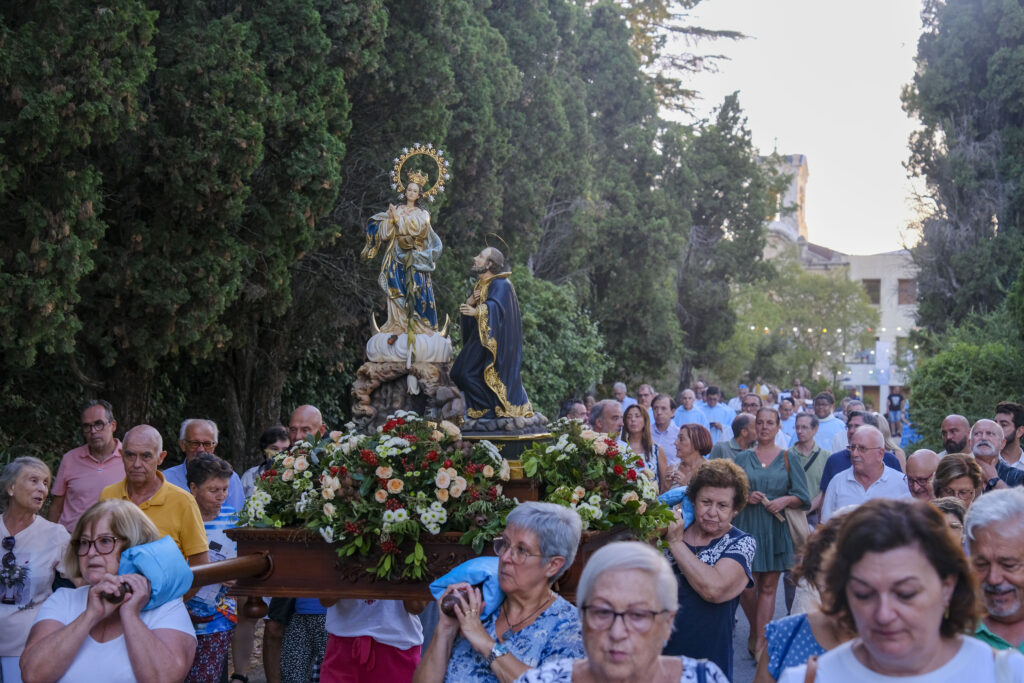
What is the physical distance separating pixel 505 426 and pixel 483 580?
3.05m

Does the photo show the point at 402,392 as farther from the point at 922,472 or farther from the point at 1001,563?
the point at 1001,563

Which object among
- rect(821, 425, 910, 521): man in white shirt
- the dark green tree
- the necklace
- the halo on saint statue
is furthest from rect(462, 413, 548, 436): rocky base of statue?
the dark green tree

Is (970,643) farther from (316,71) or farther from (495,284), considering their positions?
(316,71)

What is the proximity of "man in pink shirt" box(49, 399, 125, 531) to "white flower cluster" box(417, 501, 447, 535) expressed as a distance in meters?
3.35

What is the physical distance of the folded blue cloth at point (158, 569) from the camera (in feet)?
14.2

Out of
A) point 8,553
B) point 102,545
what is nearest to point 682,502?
point 102,545

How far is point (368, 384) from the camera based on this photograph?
992 centimetres

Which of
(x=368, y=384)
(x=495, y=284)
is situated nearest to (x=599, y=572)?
(x=495, y=284)

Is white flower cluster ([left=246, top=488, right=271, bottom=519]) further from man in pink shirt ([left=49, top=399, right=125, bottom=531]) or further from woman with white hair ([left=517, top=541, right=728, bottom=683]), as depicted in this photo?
woman with white hair ([left=517, top=541, right=728, bottom=683])

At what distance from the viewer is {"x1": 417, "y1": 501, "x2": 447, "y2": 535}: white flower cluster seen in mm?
5496

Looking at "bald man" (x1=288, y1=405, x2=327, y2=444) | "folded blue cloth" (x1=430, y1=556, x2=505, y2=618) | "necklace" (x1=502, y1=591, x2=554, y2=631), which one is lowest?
"necklace" (x1=502, y1=591, x2=554, y2=631)

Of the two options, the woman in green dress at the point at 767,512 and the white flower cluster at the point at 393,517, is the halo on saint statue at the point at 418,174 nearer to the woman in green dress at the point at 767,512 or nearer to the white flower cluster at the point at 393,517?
the woman in green dress at the point at 767,512

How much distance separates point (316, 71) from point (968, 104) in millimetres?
21832

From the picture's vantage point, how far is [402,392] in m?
9.77
